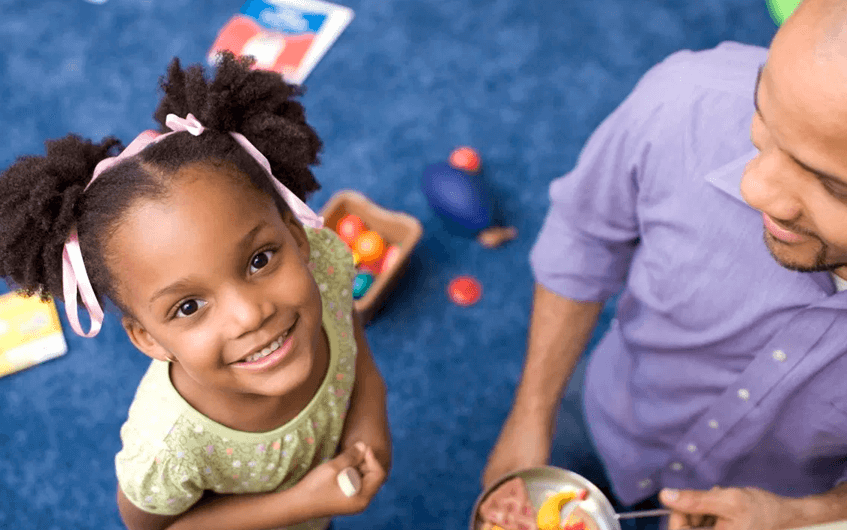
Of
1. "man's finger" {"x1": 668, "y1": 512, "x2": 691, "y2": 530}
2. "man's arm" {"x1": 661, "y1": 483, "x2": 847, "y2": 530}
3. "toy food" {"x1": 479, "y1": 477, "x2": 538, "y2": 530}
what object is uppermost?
"man's arm" {"x1": 661, "y1": 483, "x2": 847, "y2": 530}

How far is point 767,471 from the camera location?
98 cm

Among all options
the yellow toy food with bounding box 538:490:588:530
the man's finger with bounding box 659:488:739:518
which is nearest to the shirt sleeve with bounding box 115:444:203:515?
the yellow toy food with bounding box 538:490:588:530

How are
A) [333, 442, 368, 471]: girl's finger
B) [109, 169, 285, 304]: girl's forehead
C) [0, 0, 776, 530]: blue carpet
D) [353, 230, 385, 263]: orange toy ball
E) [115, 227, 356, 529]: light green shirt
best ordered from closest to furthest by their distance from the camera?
[109, 169, 285, 304]: girl's forehead, [115, 227, 356, 529]: light green shirt, [333, 442, 368, 471]: girl's finger, [0, 0, 776, 530]: blue carpet, [353, 230, 385, 263]: orange toy ball

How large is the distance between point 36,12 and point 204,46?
1.87ft

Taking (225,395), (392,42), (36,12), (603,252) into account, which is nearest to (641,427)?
(603,252)

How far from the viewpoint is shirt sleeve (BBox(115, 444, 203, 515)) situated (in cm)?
74

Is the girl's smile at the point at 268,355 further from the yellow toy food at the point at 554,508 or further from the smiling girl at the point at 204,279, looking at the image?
the yellow toy food at the point at 554,508

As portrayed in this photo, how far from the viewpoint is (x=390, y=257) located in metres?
1.59

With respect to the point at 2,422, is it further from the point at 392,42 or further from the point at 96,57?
the point at 392,42

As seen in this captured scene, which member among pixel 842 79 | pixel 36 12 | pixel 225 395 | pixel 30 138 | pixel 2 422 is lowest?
pixel 2 422

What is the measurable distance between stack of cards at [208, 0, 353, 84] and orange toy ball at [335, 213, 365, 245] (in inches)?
22.7

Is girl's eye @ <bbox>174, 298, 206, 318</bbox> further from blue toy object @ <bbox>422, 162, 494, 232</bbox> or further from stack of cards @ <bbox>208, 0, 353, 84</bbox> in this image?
stack of cards @ <bbox>208, 0, 353, 84</bbox>

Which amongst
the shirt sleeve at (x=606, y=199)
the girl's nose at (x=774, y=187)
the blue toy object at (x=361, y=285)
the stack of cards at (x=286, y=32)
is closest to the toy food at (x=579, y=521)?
the shirt sleeve at (x=606, y=199)

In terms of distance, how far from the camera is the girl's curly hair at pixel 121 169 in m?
0.67
